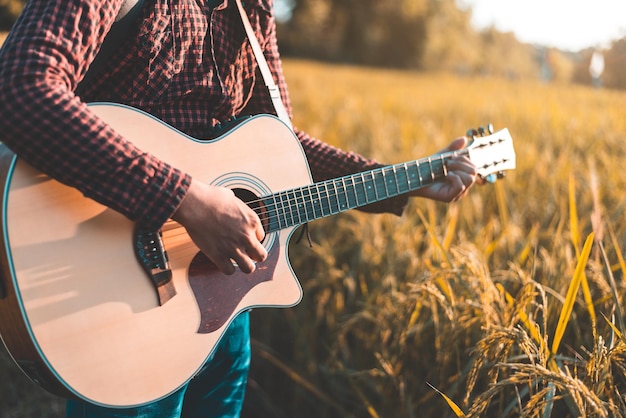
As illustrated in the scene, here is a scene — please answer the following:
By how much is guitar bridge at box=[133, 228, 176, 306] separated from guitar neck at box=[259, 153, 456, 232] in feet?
0.98

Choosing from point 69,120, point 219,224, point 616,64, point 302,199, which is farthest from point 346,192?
point 616,64

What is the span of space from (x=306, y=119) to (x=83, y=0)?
4243 mm

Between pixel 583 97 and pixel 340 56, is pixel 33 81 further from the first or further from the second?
pixel 340 56

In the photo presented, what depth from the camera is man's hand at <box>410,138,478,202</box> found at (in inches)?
66.0

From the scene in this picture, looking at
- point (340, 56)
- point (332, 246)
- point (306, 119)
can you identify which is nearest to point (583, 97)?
A: point (306, 119)

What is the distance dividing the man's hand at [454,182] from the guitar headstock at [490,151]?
0.05 meters

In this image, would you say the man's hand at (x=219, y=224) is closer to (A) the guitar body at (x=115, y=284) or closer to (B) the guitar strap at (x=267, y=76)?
(A) the guitar body at (x=115, y=284)

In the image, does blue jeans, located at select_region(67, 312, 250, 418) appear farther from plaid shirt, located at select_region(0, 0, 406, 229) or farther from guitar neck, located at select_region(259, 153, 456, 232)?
plaid shirt, located at select_region(0, 0, 406, 229)

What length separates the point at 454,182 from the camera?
1.67 meters

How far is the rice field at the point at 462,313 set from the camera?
138cm

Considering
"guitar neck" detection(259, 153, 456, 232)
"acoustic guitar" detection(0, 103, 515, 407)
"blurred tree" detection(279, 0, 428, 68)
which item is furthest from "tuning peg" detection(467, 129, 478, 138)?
"blurred tree" detection(279, 0, 428, 68)

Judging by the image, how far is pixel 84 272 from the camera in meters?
1.11

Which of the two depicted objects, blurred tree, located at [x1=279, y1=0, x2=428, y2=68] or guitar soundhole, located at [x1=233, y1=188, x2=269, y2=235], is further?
blurred tree, located at [x1=279, y1=0, x2=428, y2=68]

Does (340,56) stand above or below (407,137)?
below
